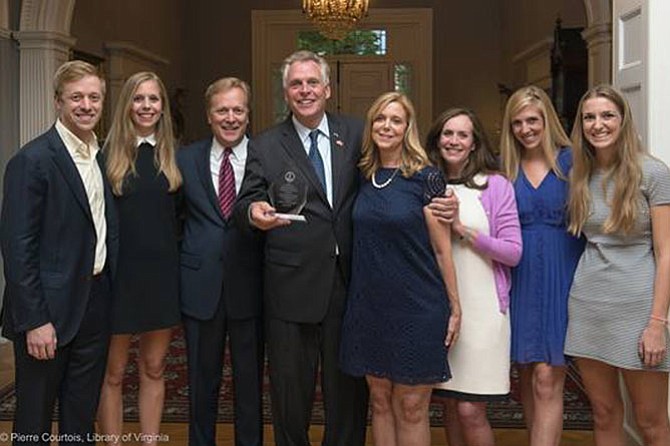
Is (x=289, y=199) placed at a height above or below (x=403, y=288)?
above

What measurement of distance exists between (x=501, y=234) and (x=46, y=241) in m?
1.61

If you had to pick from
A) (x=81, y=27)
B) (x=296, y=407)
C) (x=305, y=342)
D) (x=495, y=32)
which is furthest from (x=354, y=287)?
(x=495, y=32)

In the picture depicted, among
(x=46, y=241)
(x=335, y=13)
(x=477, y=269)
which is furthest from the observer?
(x=335, y=13)

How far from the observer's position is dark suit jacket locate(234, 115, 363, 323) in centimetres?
330

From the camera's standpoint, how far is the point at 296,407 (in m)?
3.44

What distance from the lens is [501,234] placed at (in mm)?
3230

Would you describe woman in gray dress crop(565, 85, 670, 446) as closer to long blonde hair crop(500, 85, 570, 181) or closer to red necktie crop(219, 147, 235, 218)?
long blonde hair crop(500, 85, 570, 181)

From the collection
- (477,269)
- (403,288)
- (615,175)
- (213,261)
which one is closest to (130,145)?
(213,261)

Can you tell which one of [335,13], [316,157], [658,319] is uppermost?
[335,13]

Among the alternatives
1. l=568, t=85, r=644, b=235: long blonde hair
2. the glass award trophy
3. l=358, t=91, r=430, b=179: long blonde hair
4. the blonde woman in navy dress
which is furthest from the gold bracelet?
the blonde woman in navy dress

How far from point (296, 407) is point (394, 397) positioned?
0.41m

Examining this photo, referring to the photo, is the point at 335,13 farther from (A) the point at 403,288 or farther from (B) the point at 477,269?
(A) the point at 403,288

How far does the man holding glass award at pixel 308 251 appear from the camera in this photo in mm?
3305

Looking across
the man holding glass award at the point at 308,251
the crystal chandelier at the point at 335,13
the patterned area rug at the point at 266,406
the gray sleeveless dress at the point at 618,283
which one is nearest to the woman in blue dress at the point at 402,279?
the man holding glass award at the point at 308,251
